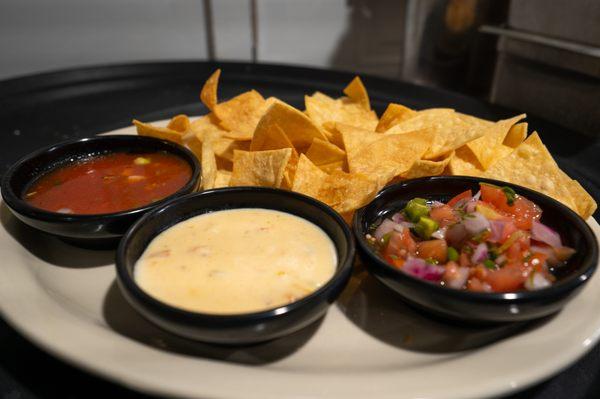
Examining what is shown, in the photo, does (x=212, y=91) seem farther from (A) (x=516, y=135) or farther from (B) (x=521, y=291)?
(B) (x=521, y=291)

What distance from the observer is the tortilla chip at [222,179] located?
2125 millimetres

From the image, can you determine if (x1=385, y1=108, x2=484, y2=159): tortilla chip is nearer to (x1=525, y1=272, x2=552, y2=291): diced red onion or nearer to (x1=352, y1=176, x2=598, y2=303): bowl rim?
(x1=352, y1=176, x2=598, y2=303): bowl rim

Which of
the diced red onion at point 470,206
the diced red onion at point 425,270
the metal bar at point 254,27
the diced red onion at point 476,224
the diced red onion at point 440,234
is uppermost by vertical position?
the diced red onion at point 476,224

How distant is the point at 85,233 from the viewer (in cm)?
170

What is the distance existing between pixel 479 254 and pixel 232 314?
0.71 m

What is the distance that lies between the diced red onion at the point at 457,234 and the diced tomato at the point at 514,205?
0.24 metres

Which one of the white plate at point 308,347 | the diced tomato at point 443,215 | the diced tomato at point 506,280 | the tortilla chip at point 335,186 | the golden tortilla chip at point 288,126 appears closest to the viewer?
the white plate at point 308,347

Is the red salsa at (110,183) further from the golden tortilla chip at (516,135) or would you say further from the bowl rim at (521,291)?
the golden tortilla chip at (516,135)

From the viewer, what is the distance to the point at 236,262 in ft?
4.89

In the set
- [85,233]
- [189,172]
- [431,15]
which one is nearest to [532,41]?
[431,15]

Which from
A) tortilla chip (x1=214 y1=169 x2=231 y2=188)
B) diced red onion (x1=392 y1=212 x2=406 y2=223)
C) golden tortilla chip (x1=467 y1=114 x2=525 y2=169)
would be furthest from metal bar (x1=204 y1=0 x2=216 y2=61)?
diced red onion (x1=392 y1=212 x2=406 y2=223)

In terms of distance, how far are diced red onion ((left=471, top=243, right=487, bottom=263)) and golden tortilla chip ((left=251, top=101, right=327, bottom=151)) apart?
834mm

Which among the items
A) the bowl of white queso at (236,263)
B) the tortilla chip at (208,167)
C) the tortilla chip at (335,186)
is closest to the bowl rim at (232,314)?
the bowl of white queso at (236,263)

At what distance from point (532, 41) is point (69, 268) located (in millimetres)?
2837
